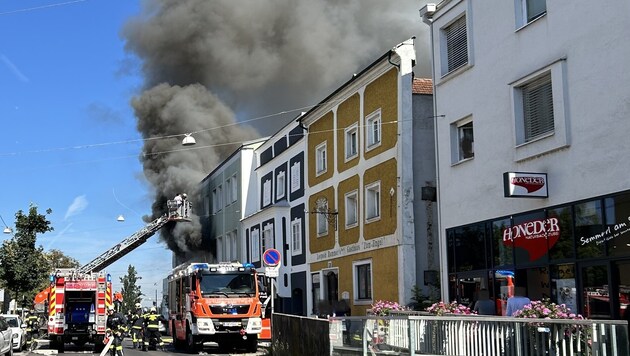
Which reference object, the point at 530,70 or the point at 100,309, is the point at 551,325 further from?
the point at 100,309

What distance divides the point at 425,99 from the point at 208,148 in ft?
96.4

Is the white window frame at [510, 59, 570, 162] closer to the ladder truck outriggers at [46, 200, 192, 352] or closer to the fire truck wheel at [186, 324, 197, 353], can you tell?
the fire truck wheel at [186, 324, 197, 353]

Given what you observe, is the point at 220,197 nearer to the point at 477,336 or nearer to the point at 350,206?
the point at 350,206

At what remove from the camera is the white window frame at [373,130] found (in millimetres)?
22266

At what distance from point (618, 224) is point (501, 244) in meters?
3.58

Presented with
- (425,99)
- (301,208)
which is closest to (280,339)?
(425,99)

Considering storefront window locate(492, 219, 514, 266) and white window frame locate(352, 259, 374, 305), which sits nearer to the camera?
storefront window locate(492, 219, 514, 266)

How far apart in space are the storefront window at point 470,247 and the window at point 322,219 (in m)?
8.99

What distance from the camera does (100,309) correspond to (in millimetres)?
25438

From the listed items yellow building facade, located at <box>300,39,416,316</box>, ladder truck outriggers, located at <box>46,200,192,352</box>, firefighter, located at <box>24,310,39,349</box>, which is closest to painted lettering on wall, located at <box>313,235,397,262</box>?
yellow building facade, located at <box>300,39,416,316</box>

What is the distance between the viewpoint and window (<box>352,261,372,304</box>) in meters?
22.9

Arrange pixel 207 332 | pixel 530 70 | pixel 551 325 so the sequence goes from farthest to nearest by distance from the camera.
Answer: pixel 207 332, pixel 530 70, pixel 551 325

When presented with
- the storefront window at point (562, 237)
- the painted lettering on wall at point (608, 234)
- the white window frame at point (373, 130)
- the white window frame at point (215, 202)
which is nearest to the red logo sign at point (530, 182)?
the storefront window at point (562, 237)

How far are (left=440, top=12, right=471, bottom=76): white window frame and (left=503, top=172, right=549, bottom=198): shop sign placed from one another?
3.82m
